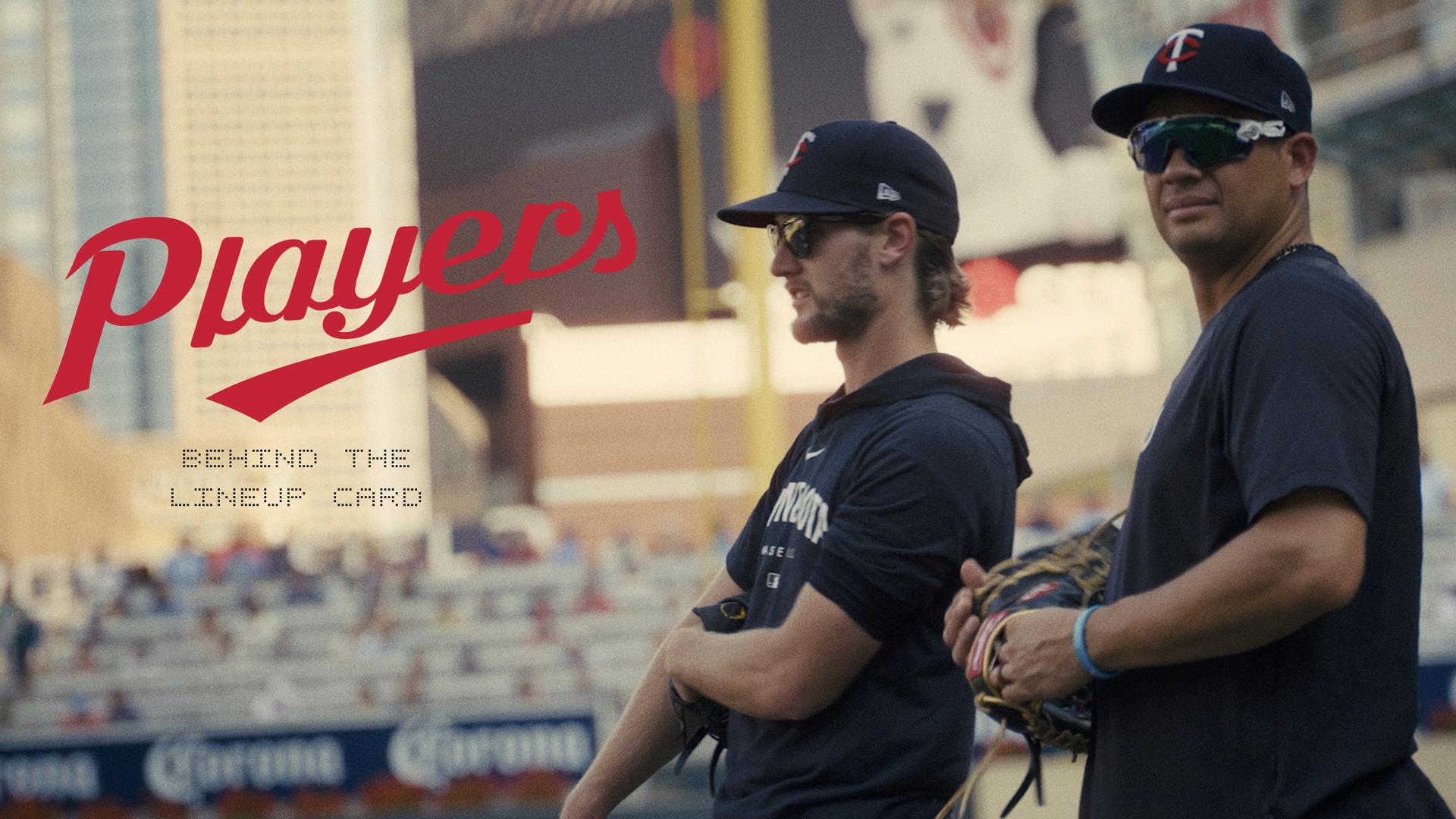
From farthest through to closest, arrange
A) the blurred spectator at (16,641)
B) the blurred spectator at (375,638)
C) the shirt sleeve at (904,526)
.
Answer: the blurred spectator at (375,638), the blurred spectator at (16,641), the shirt sleeve at (904,526)

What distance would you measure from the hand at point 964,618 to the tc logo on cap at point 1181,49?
637 millimetres

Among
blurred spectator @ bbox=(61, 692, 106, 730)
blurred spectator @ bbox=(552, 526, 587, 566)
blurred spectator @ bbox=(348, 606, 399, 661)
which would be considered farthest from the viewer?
blurred spectator @ bbox=(552, 526, 587, 566)

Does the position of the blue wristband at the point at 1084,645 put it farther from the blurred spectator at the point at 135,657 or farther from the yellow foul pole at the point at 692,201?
the blurred spectator at the point at 135,657

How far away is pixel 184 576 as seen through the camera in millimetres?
16562

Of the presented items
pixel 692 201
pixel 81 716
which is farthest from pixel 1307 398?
pixel 81 716

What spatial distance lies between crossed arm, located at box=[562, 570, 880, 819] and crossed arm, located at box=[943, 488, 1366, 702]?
1.15 ft

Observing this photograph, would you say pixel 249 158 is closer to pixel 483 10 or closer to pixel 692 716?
pixel 692 716

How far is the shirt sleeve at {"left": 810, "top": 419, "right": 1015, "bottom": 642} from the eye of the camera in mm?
2043

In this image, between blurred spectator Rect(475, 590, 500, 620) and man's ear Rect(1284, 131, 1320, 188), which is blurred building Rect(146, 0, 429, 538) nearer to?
man's ear Rect(1284, 131, 1320, 188)

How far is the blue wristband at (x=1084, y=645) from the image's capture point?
5.69ft

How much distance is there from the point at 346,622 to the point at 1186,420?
15.8 metres

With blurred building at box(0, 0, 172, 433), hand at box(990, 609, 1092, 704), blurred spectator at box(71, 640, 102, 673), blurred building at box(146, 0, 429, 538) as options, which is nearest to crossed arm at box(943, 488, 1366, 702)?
hand at box(990, 609, 1092, 704)

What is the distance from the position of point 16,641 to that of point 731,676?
13561 mm

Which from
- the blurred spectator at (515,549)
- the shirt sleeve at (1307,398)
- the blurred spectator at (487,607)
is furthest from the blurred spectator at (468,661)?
the shirt sleeve at (1307,398)
